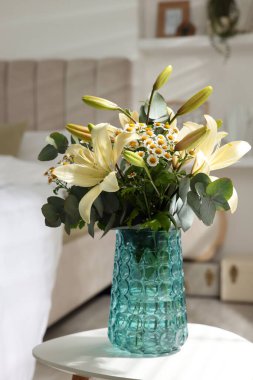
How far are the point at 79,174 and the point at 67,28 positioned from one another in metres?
3.03

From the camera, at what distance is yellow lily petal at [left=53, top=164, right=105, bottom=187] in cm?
147

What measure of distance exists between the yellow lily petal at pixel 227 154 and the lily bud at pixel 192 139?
80 millimetres

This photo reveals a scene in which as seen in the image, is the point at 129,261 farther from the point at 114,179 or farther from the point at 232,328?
the point at 232,328

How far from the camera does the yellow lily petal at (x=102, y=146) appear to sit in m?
1.46

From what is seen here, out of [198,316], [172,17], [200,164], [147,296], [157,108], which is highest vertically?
[172,17]

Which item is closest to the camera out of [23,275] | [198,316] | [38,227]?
[23,275]

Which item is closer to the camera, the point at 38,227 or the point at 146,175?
the point at 146,175

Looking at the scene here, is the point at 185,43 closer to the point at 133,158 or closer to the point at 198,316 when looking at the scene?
the point at 198,316

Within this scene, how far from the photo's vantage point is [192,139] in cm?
146

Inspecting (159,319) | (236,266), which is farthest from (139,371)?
(236,266)

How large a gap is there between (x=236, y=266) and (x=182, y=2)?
4.91ft

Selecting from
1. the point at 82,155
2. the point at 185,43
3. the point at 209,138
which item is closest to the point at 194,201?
the point at 209,138

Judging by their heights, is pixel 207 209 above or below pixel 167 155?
below

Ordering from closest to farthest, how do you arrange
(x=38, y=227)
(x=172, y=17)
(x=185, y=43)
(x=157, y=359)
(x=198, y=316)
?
(x=157, y=359) < (x=38, y=227) < (x=198, y=316) < (x=185, y=43) < (x=172, y=17)
